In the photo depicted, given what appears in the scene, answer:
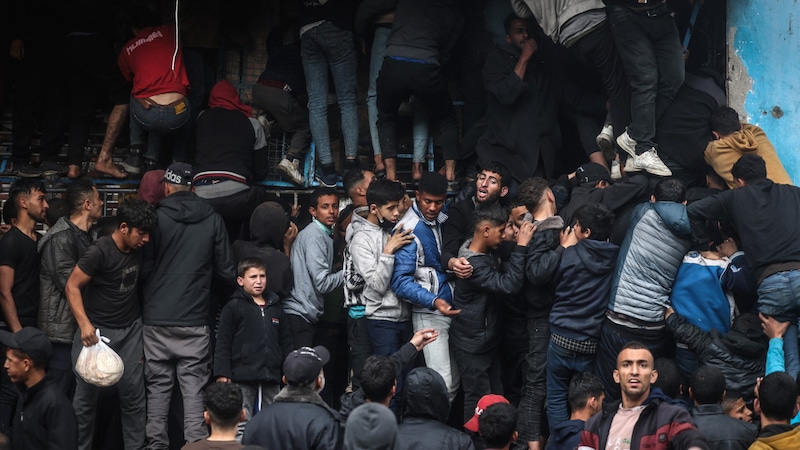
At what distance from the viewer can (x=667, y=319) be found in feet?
23.6

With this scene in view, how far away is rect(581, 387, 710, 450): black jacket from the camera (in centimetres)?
564

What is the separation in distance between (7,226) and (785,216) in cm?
549

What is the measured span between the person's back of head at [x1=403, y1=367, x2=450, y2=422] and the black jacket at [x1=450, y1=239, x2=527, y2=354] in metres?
1.59

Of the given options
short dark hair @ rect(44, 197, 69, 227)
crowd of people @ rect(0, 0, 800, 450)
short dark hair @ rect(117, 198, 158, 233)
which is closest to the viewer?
crowd of people @ rect(0, 0, 800, 450)

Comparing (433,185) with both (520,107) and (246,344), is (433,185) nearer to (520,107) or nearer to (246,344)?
(520,107)

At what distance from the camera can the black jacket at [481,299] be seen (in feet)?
23.9

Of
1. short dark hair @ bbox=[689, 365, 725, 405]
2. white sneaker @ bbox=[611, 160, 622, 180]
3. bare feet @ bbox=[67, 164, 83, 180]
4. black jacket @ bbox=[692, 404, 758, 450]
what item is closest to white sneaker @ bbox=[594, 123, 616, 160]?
white sneaker @ bbox=[611, 160, 622, 180]

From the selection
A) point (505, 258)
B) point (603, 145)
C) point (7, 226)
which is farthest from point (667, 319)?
point (7, 226)

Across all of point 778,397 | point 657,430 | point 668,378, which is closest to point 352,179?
point 668,378

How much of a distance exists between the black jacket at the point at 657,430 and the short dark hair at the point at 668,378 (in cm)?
62

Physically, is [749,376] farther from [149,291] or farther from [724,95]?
[149,291]

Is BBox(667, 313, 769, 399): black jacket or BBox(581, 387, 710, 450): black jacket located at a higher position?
BBox(667, 313, 769, 399): black jacket

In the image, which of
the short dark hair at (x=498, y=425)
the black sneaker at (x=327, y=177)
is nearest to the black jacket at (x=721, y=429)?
the short dark hair at (x=498, y=425)

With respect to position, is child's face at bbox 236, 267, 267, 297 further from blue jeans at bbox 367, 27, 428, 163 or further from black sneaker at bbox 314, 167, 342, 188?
blue jeans at bbox 367, 27, 428, 163
